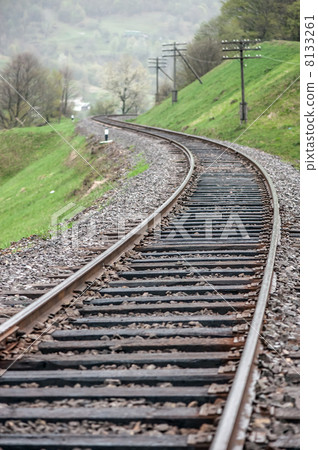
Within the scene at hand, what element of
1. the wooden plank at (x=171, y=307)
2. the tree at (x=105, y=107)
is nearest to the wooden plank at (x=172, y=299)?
the wooden plank at (x=171, y=307)

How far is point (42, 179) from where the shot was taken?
33.9 metres

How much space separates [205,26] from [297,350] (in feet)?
239

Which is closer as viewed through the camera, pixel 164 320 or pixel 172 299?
pixel 164 320

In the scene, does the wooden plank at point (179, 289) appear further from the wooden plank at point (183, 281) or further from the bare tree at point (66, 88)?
the bare tree at point (66, 88)

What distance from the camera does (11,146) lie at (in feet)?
173

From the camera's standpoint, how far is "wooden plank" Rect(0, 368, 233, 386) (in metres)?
4.02

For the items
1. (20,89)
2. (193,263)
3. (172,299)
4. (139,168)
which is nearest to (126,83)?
(20,89)

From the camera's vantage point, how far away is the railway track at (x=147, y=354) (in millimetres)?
3449

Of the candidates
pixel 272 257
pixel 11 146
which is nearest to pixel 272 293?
pixel 272 257

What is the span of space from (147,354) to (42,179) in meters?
30.4

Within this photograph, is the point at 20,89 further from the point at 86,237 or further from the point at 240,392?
the point at 240,392

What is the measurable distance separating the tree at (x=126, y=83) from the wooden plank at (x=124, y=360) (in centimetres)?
9459

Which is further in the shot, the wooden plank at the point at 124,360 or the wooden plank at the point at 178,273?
the wooden plank at the point at 178,273
